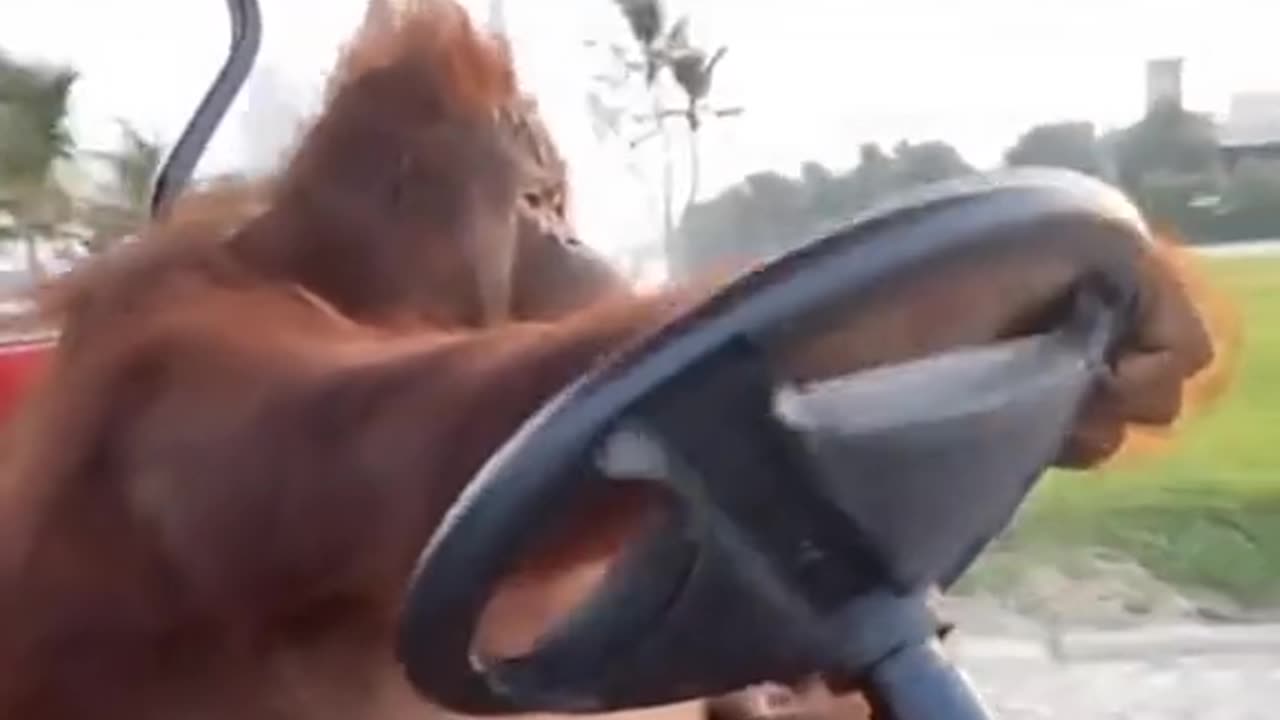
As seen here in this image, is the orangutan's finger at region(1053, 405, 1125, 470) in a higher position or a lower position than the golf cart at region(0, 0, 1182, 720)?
lower

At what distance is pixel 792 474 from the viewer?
1.31 feet

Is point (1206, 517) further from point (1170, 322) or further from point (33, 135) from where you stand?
point (1170, 322)

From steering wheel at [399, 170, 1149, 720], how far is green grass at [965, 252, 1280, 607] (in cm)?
52

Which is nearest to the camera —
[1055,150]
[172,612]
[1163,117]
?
[172,612]

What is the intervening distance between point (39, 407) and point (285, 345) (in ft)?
0.31

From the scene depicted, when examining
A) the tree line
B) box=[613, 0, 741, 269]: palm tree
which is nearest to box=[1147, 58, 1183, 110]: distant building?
the tree line

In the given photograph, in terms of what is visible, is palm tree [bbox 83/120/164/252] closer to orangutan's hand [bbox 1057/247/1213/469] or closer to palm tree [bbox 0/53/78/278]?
palm tree [bbox 0/53/78/278]

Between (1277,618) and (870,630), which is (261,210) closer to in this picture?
(870,630)

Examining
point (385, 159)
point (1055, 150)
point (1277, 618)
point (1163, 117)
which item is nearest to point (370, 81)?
point (385, 159)

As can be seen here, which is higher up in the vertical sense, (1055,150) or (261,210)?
(261,210)

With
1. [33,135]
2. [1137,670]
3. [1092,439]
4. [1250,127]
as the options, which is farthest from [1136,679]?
[1092,439]

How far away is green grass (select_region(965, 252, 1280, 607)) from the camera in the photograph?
3.32 feet

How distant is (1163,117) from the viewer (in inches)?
42.0

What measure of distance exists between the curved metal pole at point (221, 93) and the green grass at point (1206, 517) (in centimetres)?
32
